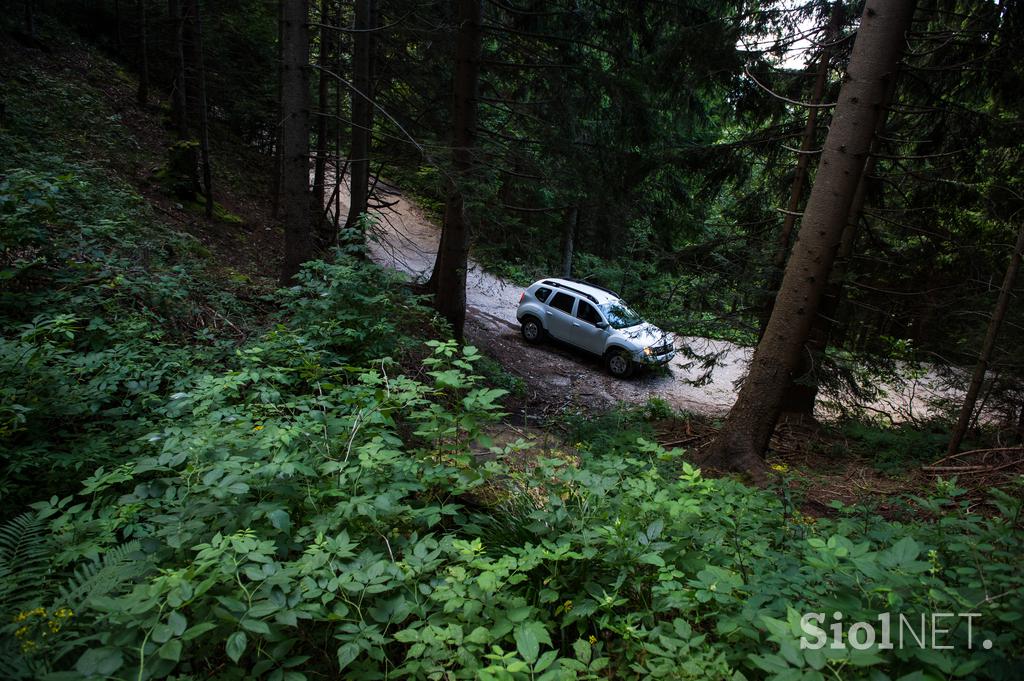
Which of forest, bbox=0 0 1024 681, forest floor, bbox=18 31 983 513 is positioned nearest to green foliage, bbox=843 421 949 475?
forest, bbox=0 0 1024 681

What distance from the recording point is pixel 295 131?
6961 millimetres

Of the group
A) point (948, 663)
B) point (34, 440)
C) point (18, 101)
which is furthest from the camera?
point (18, 101)

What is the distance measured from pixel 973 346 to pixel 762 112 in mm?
4700

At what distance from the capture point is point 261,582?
85.1 inches

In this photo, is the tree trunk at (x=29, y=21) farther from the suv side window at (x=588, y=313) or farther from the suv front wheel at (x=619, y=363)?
the suv front wheel at (x=619, y=363)

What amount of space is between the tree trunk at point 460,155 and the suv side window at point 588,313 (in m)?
4.63

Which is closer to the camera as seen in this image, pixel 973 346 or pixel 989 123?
pixel 989 123

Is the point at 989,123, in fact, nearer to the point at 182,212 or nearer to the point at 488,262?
the point at 488,262

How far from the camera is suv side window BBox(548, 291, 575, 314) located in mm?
14750

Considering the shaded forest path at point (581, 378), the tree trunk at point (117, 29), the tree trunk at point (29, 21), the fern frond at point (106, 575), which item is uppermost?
the tree trunk at point (117, 29)

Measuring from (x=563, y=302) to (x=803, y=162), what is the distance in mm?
7707

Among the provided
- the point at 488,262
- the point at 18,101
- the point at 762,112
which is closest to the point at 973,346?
the point at 762,112

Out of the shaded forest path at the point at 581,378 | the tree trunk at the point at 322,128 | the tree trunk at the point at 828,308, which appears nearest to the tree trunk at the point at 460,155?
the shaded forest path at the point at 581,378

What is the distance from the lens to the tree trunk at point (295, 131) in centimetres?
665
